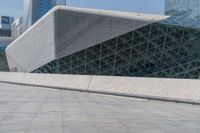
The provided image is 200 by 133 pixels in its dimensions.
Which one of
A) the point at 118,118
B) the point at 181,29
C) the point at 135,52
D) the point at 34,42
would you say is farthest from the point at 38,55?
the point at 118,118

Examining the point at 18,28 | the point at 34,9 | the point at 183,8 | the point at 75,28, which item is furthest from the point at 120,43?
the point at 18,28

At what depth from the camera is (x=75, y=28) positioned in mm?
46719

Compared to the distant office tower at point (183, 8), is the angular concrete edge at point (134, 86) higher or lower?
lower

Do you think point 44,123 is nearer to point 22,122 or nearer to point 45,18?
point 22,122

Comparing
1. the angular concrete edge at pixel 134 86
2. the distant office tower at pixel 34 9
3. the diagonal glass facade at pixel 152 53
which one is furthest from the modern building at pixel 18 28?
the angular concrete edge at pixel 134 86

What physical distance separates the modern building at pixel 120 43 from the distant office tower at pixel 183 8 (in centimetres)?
2411

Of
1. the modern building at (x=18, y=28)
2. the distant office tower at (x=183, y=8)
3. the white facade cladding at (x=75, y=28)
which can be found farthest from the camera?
the modern building at (x=18, y=28)

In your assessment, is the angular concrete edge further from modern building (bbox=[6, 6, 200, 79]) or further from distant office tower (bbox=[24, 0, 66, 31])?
distant office tower (bbox=[24, 0, 66, 31])

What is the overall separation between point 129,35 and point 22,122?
3362 cm

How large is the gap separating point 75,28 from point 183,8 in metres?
31.4

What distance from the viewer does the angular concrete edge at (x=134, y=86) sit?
68.0 ft

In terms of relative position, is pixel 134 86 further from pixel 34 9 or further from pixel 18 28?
pixel 18 28

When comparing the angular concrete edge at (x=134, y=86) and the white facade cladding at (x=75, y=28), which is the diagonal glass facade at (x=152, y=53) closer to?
the white facade cladding at (x=75, y=28)

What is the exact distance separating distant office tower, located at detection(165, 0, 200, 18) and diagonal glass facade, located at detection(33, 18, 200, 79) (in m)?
24.0
